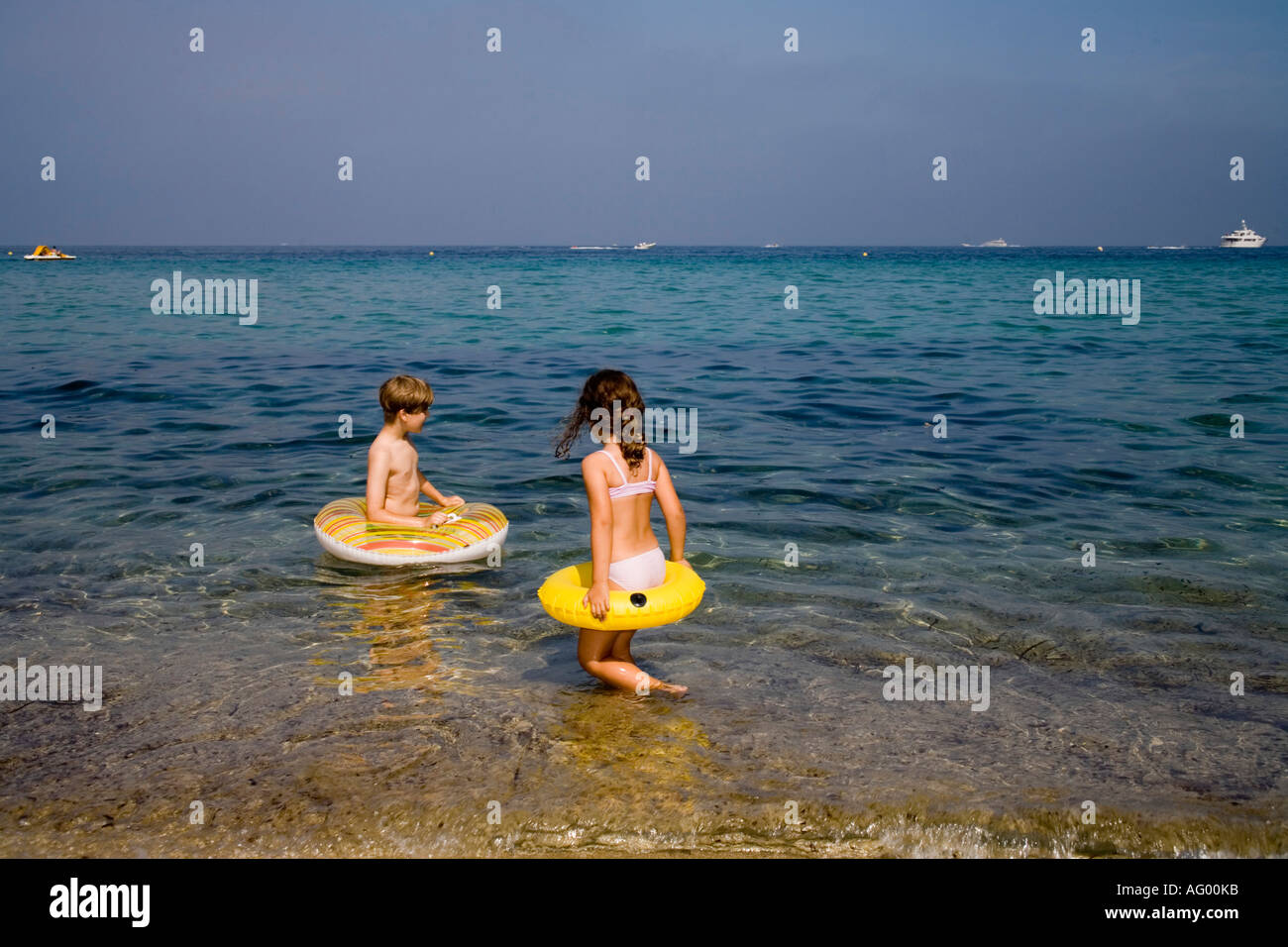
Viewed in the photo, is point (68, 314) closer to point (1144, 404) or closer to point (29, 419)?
point (29, 419)

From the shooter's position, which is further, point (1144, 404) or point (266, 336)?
point (266, 336)

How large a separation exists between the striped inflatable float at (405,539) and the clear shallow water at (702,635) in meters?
0.21

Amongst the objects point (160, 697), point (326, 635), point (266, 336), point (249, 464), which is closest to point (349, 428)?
point (249, 464)

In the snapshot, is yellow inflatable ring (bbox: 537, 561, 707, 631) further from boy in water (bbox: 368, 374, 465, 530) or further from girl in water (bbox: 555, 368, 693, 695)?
boy in water (bbox: 368, 374, 465, 530)

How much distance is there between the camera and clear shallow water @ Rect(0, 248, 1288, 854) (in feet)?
13.9

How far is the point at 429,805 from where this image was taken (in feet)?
13.9

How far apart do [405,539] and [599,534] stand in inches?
116

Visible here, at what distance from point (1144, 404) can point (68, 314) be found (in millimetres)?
28264

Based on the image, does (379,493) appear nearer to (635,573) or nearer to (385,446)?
(385,446)

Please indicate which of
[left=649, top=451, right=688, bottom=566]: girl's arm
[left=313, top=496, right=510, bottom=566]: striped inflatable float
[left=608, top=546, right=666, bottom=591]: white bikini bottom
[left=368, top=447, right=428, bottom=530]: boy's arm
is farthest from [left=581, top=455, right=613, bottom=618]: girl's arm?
[left=368, top=447, right=428, bottom=530]: boy's arm

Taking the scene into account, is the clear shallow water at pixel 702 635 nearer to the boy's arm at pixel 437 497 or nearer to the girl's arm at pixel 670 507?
the boy's arm at pixel 437 497

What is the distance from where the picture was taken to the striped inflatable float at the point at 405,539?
7.46 m

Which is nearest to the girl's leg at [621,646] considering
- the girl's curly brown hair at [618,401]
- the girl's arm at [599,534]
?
the girl's arm at [599,534]

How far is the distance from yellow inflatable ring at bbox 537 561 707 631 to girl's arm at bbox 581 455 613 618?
44mm
